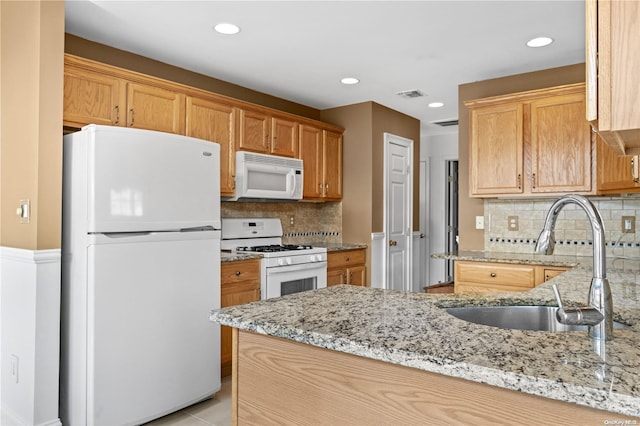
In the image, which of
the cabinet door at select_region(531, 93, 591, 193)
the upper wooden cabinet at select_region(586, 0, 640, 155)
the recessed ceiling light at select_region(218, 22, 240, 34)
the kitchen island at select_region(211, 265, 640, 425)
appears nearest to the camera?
the upper wooden cabinet at select_region(586, 0, 640, 155)

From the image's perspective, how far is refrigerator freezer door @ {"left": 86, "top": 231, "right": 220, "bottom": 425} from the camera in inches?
92.8

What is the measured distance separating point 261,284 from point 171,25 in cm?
189

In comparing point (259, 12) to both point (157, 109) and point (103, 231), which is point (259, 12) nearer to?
point (157, 109)

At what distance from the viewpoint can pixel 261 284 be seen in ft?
11.4

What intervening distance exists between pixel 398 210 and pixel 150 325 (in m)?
3.23

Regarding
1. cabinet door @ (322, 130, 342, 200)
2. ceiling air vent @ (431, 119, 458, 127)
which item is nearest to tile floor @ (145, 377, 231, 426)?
cabinet door @ (322, 130, 342, 200)

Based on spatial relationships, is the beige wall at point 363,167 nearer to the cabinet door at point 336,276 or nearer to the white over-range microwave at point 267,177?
the cabinet door at point 336,276

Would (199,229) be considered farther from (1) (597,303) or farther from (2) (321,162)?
(1) (597,303)

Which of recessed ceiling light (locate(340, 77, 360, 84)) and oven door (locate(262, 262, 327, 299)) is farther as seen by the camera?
recessed ceiling light (locate(340, 77, 360, 84))

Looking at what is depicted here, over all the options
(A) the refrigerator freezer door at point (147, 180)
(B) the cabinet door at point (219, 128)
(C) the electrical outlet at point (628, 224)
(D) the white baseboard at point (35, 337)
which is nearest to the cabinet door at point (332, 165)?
(B) the cabinet door at point (219, 128)

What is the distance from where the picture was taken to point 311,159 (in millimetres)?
4465

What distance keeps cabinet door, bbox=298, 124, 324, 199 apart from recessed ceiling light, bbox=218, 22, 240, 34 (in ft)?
4.91

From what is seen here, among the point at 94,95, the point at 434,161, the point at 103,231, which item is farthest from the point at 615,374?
the point at 434,161

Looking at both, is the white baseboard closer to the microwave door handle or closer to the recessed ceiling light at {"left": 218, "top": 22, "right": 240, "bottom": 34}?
the recessed ceiling light at {"left": 218, "top": 22, "right": 240, "bottom": 34}
